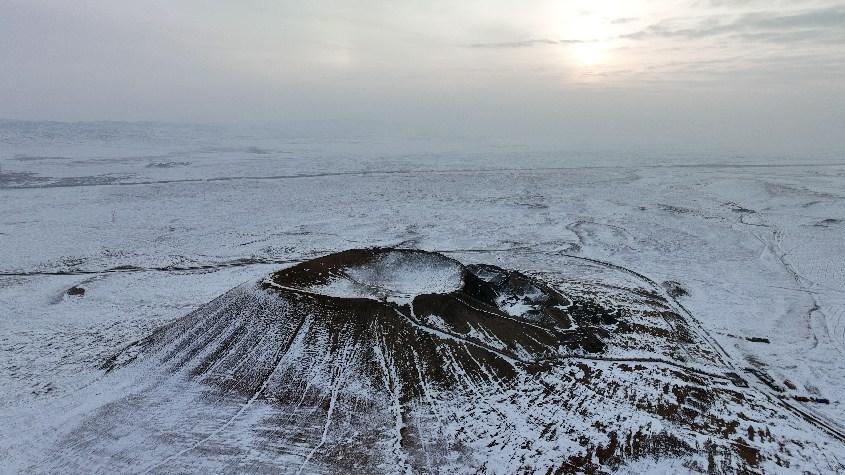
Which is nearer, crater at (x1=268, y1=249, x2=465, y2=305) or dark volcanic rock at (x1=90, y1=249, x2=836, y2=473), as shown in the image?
dark volcanic rock at (x1=90, y1=249, x2=836, y2=473)

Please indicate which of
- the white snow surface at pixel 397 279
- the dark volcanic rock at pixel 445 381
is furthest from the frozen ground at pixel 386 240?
the white snow surface at pixel 397 279

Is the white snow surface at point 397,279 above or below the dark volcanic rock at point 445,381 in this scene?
above

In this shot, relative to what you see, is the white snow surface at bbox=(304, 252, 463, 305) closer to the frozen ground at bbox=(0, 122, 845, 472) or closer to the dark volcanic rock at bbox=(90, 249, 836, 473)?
the dark volcanic rock at bbox=(90, 249, 836, 473)

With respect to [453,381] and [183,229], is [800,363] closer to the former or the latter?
[453,381]

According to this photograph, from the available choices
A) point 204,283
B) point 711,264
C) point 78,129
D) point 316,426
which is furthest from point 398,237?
point 78,129

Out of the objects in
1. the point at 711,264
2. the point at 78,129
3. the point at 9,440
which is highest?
the point at 78,129

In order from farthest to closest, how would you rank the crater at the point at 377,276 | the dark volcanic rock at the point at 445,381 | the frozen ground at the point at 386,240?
1. the crater at the point at 377,276
2. the frozen ground at the point at 386,240
3. the dark volcanic rock at the point at 445,381

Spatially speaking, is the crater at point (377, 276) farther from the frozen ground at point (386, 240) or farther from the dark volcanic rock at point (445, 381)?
the frozen ground at point (386, 240)

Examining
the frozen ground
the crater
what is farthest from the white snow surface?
the frozen ground

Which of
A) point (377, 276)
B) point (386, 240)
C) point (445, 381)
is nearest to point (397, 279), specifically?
point (377, 276)
